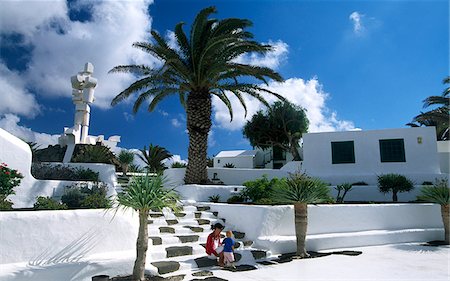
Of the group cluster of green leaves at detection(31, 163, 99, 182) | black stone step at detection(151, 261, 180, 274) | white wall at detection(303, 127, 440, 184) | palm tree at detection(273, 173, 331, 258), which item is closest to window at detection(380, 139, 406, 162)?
white wall at detection(303, 127, 440, 184)

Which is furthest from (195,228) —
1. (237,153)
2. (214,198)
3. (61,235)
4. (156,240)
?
(237,153)

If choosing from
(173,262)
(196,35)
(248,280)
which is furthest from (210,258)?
(196,35)

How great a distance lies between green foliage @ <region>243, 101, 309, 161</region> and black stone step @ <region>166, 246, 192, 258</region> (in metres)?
23.2

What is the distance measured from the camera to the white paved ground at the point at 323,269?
18.3 ft

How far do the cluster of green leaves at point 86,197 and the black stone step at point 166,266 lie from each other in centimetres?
171

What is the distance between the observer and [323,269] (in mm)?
6902

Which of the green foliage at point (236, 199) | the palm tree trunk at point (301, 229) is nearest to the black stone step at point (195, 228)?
the palm tree trunk at point (301, 229)

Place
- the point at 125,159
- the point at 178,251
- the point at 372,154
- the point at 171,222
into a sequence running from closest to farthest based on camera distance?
the point at 178,251 → the point at 171,222 → the point at 372,154 → the point at 125,159

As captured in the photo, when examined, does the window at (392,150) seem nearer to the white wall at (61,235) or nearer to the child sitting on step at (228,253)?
the child sitting on step at (228,253)

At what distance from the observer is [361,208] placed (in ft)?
34.9

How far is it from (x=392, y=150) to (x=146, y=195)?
15962mm

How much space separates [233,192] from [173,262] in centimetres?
658

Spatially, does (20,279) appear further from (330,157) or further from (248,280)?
(330,157)

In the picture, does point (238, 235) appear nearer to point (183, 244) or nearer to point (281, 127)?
point (183, 244)
